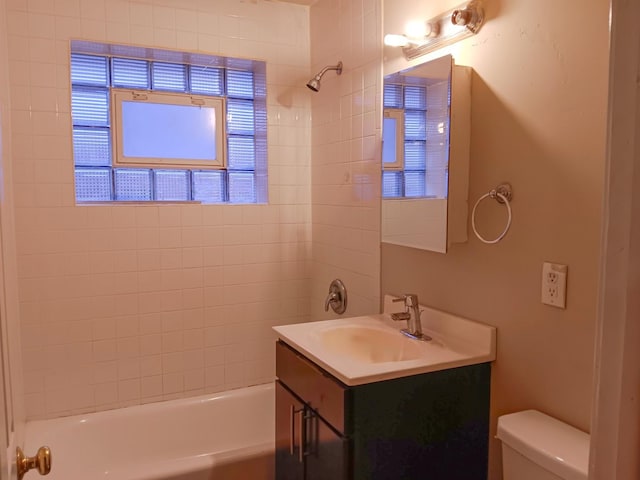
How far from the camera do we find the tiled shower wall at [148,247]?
2.38m

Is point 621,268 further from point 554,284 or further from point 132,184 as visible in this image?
point 132,184

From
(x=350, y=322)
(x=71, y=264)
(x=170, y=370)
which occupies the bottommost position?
(x=170, y=370)

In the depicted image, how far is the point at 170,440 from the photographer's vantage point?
2635mm

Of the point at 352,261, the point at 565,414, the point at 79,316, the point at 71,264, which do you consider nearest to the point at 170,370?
the point at 79,316

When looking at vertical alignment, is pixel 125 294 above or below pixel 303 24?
below

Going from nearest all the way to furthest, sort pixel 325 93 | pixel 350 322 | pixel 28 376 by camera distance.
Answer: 1. pixel 350 322
2. pixel 28 376
3. pixel 325 93

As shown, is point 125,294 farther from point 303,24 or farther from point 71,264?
point 303,24

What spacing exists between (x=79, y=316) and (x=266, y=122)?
1381 millimetres

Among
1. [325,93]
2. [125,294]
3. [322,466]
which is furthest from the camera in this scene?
[325,93]

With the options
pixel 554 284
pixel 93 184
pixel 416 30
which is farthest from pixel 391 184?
pixel 93 184

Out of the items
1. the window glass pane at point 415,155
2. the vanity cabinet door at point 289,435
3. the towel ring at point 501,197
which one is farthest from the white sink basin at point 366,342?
the window glass pane at point 415,155

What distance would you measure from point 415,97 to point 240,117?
1.35 m

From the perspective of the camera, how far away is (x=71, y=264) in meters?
2.47

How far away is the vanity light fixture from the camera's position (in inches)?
65.3
